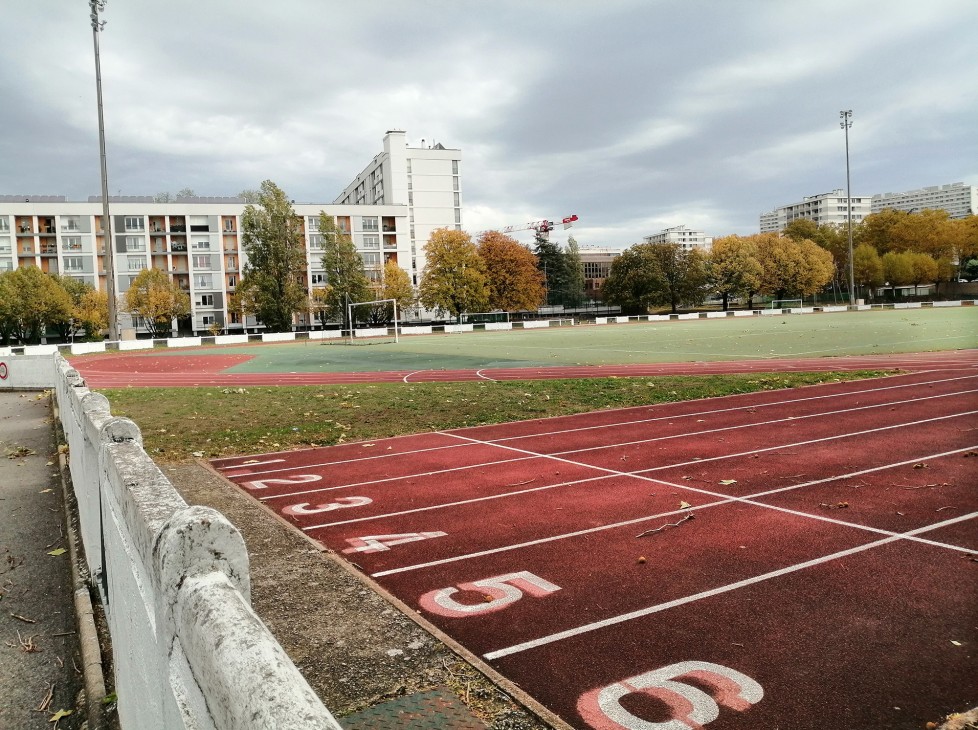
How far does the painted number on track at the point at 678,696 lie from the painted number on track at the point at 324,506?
4.50 m

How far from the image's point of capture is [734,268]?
8994 centimetres

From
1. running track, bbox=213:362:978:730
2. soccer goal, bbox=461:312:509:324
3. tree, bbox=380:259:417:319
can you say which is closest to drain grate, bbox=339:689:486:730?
running track, bbox=213:362:978:730

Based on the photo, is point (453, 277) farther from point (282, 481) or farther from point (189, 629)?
point (189, 629)

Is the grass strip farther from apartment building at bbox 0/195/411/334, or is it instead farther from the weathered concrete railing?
apartment building at bbox 0/195/411/334

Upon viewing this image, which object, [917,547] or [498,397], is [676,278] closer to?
[498,397]

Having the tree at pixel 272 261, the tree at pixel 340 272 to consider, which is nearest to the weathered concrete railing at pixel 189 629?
the tree at pixel 272 261

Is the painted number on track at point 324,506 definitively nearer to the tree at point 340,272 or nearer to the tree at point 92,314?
the tree at point 340,272

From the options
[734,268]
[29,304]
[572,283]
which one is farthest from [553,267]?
[29,304]

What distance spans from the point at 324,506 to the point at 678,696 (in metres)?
4.95

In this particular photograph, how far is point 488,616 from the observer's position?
489 cm

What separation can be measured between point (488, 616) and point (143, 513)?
114 inches

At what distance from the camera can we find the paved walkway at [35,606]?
4191mm

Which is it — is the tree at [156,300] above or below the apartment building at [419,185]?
below

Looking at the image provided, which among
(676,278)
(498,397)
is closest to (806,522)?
(498,397)
